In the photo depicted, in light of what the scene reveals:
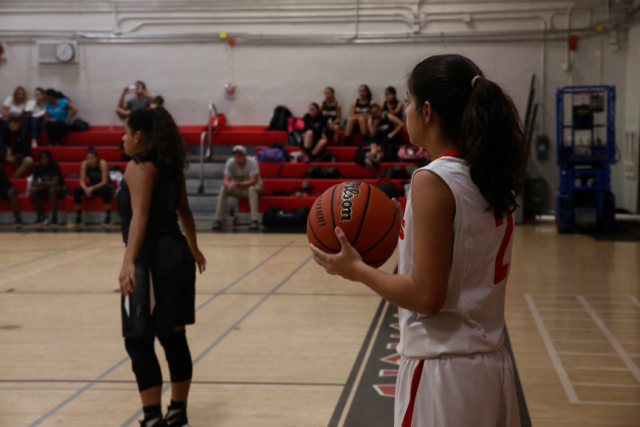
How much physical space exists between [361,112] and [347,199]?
35.7 feet

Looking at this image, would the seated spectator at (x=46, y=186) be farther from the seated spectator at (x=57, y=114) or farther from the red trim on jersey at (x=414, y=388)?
the red trim on jersey at (x=414, y=388)

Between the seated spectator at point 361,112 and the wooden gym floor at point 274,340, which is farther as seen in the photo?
the seated spectator at point 361,112

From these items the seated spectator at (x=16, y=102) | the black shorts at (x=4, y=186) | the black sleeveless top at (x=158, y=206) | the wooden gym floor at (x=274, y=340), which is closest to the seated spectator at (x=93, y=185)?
the black shorts at (x=4, y=186)

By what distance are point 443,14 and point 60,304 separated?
964cm

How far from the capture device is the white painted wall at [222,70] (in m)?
12.7

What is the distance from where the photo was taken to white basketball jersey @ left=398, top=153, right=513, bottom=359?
1263mm

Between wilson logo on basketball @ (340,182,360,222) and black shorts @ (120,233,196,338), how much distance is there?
4.19 ft

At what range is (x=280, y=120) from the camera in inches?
504

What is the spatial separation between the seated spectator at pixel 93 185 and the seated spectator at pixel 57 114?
218cm

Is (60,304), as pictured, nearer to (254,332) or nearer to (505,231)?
(254,332)

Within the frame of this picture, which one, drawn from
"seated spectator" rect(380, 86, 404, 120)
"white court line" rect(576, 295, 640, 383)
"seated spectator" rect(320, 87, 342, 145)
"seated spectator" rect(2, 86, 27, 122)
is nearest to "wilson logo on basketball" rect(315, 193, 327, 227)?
"white court line" rect(576, 295, 640, 383)

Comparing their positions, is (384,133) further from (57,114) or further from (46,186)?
(57,114)

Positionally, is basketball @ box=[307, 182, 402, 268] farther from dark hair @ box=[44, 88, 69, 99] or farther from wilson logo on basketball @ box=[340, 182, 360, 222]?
dark hair @ box=[44, 88, 69, 99]

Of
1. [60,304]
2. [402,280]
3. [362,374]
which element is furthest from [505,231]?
[60,304]
